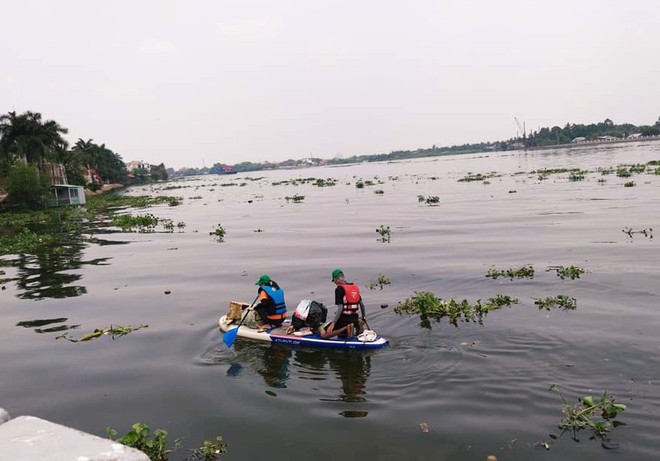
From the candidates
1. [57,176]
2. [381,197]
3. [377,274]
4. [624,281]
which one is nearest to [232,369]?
[377,274]

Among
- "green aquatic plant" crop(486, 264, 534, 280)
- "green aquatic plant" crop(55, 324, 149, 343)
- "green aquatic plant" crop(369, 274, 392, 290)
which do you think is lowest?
"green aquatic plant" crop(55, 324, 149, 343)

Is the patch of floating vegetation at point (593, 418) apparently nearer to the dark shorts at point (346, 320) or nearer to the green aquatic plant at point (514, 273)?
the dark shorts at point (346, 320)

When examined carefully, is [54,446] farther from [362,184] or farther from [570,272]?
[362,184]

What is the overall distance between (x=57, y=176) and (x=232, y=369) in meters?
89.9

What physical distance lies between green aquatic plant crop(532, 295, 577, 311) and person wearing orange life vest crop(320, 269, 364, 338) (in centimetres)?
579

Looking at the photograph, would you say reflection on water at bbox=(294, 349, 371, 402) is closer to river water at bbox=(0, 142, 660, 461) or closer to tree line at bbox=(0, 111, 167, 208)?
river water at bbox=(0, 142, 660, 461)

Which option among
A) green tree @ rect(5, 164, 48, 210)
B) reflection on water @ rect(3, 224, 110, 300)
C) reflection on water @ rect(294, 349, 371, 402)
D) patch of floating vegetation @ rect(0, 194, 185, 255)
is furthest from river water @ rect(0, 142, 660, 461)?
green tree @ rect(5, 164, 48, 210)

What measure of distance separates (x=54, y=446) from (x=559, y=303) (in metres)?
13.8

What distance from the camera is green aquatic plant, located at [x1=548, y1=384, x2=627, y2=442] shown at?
8.33m

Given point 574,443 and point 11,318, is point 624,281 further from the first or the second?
point 11,318

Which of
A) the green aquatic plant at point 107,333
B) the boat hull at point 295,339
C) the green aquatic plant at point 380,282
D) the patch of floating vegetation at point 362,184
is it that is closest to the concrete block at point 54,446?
the boat hull at point 295,339

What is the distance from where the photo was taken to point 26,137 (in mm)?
73500

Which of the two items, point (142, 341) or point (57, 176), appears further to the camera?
point (57, 176)

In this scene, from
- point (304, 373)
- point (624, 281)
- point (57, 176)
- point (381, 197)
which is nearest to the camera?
point (304, 373)
